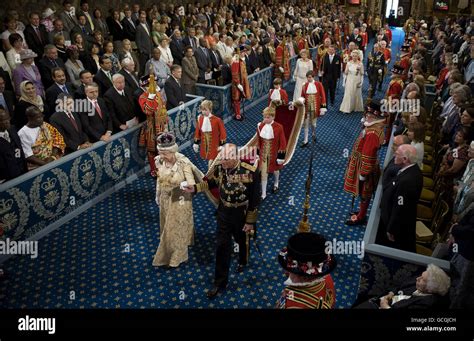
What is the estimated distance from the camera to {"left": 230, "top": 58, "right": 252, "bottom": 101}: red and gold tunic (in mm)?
10516

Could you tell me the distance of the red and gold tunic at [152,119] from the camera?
7.30 meters

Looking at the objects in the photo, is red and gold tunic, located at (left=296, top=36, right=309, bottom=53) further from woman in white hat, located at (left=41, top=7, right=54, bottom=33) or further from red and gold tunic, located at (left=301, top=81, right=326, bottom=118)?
woman in white hat, located at (left=41, top=7, right=54, bottom=33)

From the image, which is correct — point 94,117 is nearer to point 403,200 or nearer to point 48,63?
point 48,63

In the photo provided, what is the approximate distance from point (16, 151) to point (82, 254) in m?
1.65

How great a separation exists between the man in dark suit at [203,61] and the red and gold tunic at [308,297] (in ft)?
28.1

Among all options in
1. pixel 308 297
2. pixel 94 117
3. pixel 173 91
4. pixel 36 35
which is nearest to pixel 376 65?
pixel 173 91

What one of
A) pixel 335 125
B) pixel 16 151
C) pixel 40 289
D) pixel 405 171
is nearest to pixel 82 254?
pixel 40 289

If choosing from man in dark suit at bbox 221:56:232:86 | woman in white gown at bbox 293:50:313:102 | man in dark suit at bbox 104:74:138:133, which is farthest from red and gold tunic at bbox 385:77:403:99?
man in dark suit at bbox 104:74:138:133

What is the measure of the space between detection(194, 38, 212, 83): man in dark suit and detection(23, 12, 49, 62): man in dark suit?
364 centimetres

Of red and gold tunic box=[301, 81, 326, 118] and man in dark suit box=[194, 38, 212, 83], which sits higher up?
man in dark suit box=[194, 38, 212, 83]

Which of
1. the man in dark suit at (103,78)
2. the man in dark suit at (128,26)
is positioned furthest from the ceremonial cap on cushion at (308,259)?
the man in dark suit at (128,26)

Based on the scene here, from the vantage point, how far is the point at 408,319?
8.11ft

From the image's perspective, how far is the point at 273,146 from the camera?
Answer: 7.00 meters

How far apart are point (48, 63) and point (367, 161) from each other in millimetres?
6285
